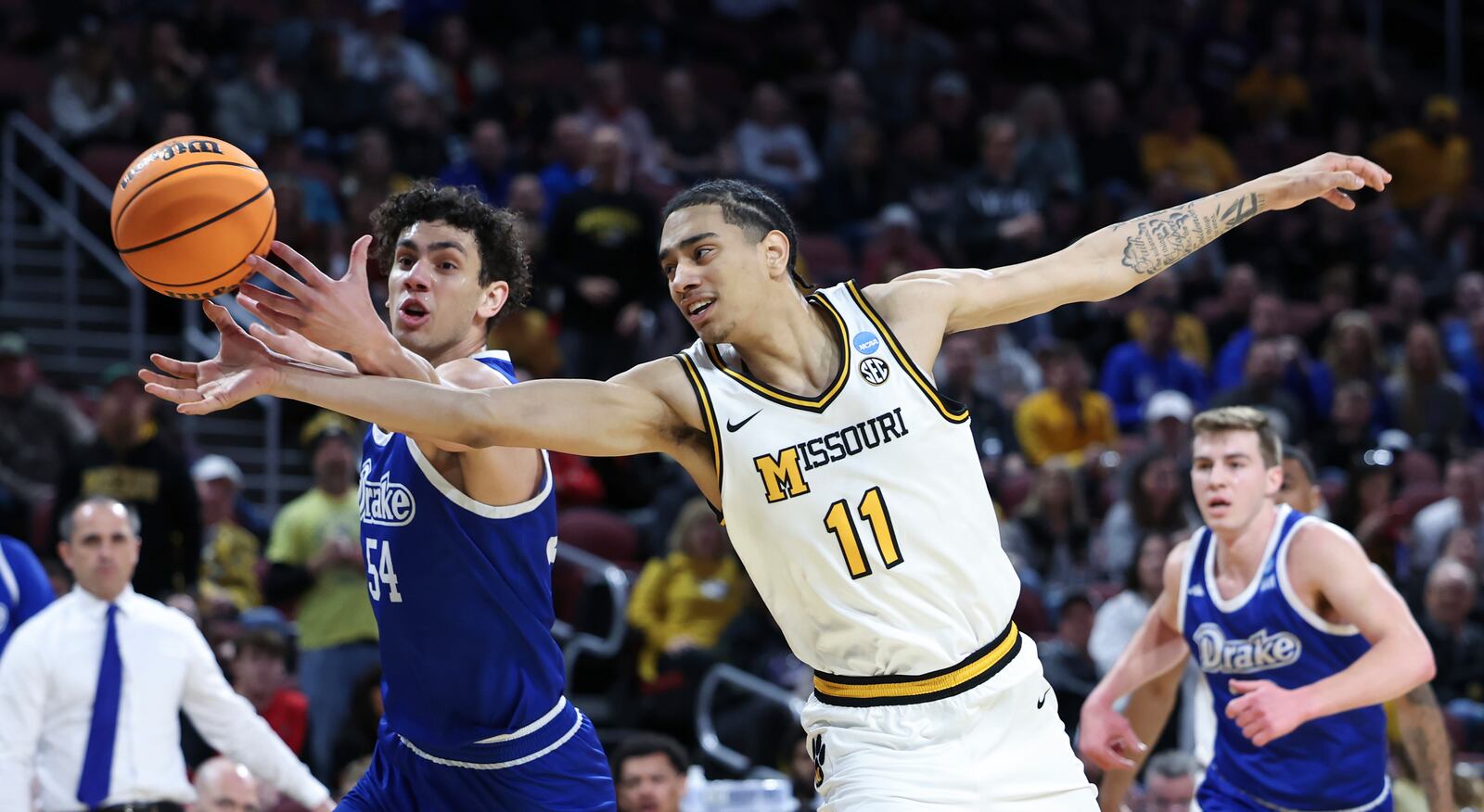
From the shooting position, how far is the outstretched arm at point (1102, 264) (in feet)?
15.8

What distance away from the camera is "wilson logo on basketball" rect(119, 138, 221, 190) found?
4.72 m

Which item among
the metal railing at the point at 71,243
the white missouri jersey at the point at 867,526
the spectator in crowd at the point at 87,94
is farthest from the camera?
the spectator in crowd at the point at 87,94

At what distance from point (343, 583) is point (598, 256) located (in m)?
3.39

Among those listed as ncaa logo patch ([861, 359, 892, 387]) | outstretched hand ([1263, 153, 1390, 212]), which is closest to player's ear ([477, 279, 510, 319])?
ncaa logo patch ([861, 359, 892, 387])

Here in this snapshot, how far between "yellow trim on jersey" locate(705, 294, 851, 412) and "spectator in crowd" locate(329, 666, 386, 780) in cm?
477

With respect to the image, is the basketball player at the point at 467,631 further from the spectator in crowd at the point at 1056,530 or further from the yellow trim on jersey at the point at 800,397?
the spectator in crowd at the point at 1056,530

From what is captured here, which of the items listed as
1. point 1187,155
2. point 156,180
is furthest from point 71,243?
point 1187,155

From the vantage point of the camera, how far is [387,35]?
14.1m

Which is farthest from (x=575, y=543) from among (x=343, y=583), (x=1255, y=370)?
(x=1255, y=370)

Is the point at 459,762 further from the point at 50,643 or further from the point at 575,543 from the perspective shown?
the point at 575,543

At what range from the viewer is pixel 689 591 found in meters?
10.5

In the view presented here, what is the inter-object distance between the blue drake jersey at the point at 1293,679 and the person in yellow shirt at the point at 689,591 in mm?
4630

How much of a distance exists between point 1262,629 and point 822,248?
8.31 meters

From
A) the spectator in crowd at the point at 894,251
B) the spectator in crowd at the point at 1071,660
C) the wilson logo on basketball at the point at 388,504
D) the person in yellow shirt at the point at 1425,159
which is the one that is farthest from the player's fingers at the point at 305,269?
the person in yellow shirt at the point at 1425,159
